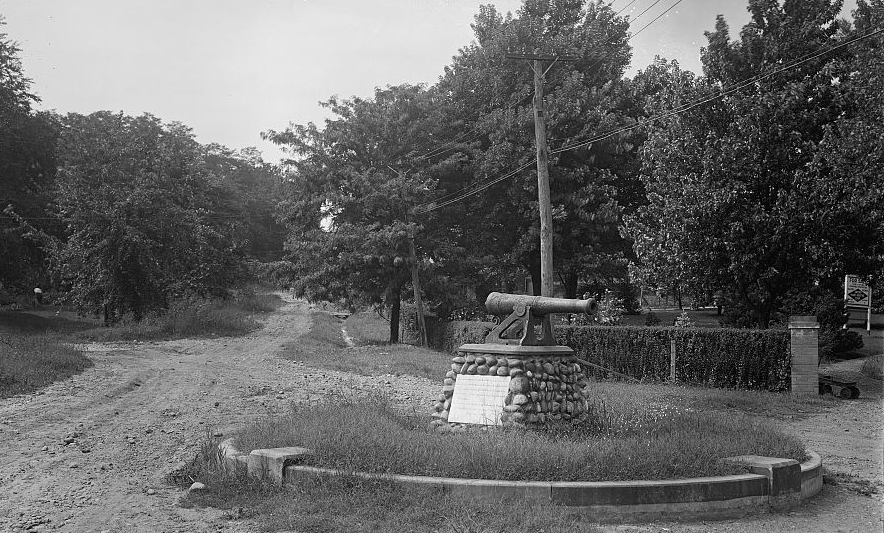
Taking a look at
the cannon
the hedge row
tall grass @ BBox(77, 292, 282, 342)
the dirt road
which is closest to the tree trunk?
tall grass @ BBox(77, 292, 282, 342)

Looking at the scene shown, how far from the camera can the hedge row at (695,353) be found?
703 inches

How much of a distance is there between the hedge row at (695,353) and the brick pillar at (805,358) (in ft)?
1.28

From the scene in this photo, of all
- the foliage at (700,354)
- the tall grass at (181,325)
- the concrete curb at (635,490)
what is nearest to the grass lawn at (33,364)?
the tall grass at (181,325)

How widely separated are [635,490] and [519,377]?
9.31ft

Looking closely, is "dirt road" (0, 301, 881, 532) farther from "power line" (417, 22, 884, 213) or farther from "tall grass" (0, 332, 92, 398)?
"power line" (417, 22, 884, 213)

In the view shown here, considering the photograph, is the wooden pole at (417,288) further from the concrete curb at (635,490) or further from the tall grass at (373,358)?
the concrete curb at (635,490)

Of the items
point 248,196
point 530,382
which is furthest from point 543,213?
point 248,196

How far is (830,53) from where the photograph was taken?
792 inches

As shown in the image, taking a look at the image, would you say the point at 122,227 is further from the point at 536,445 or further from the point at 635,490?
the point at 635,490

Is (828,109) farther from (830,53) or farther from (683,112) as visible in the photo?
(683,112)

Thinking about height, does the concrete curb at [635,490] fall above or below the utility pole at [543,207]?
below

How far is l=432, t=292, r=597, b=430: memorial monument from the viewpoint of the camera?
9797 mm

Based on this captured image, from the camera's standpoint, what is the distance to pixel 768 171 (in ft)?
64.4

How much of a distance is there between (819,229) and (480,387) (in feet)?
40.3
